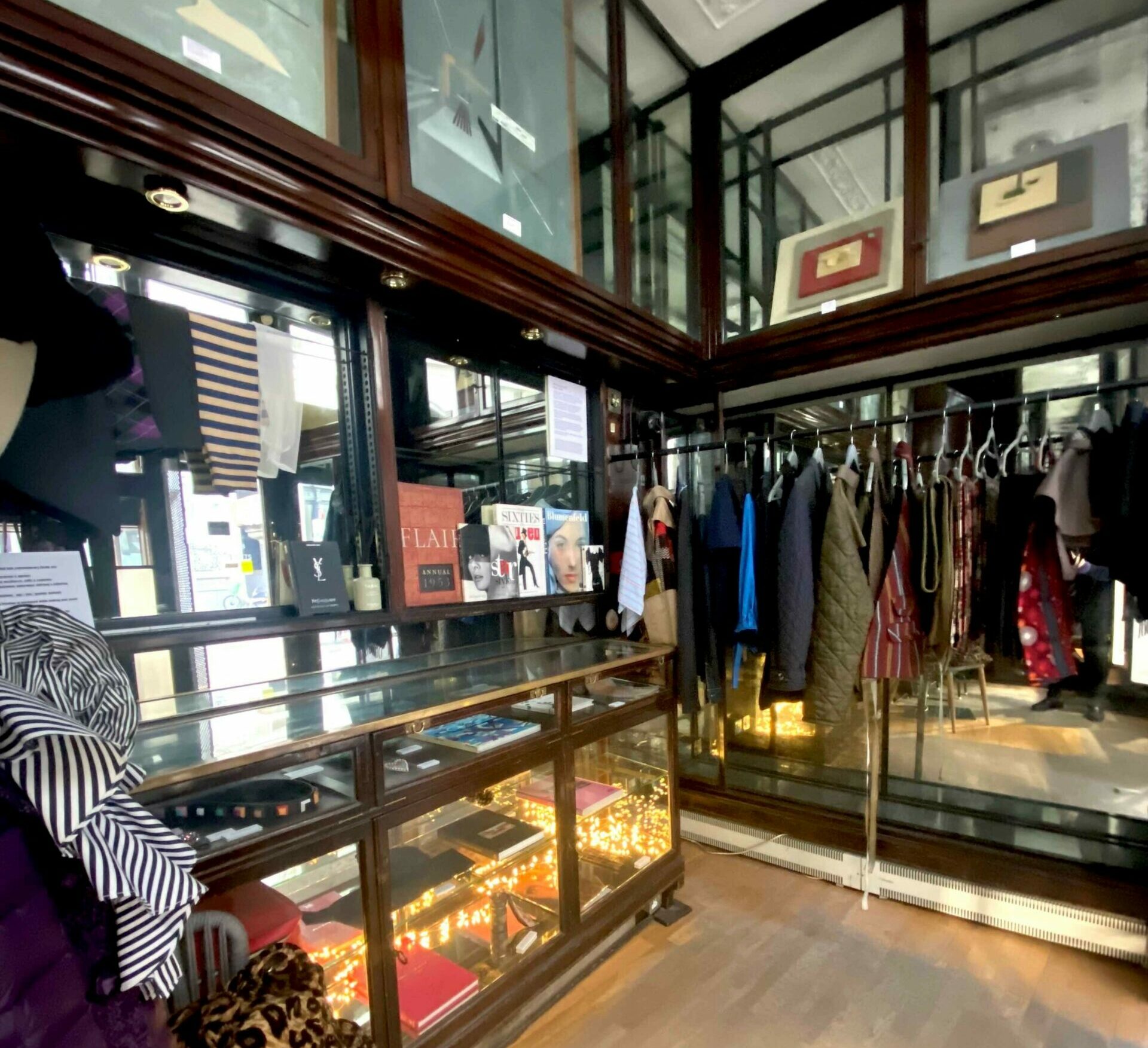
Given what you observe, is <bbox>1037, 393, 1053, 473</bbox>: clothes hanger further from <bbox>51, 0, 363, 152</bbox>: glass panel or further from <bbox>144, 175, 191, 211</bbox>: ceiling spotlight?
<bbox>144, 175, 191, 211</bbox>: ceiling spotlight

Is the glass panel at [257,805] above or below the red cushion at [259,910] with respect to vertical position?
above

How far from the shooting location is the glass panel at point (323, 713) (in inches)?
42.0

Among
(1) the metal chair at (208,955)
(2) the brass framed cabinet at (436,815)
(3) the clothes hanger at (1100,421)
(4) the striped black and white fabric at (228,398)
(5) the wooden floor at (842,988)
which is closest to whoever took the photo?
(1) the metal chair at (208,955)

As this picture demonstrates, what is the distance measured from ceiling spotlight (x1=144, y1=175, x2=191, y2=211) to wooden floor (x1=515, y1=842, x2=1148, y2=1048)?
7.29 ft

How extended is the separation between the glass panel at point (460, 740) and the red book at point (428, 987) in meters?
0.49

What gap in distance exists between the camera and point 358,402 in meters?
1.56

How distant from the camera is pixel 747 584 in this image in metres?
2.06

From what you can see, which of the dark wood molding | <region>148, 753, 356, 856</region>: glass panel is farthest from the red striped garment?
<region>148, 753, 356, 856</region>: glass panel

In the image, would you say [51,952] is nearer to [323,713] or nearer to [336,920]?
[323,713]

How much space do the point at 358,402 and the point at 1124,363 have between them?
2.59m

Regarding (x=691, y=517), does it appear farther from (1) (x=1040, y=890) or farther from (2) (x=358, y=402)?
(1) (x=1040, y=890)

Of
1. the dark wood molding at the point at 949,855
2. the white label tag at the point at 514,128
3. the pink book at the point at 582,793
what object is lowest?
the dark wood molding at the point at 949,855

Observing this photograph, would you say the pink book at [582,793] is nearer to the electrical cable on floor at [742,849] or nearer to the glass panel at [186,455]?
the electrical cable on floor at [742,849]

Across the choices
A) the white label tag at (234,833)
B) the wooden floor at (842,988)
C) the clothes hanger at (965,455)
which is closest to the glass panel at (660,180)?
the clothes hanger at (965,455)
